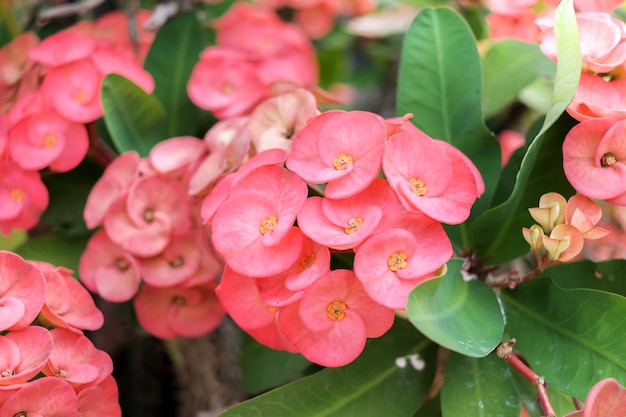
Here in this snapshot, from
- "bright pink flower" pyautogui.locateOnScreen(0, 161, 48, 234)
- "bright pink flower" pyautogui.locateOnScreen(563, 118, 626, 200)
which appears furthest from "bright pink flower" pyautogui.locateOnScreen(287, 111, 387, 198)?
"bright pink flower" pyautogui.locateOnScreen(0, 161, 48, 234)

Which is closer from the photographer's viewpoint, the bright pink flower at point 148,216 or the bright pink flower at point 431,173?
the bright pink flower at point 431,173

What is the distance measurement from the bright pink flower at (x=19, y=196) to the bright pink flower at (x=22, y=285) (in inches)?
9.0

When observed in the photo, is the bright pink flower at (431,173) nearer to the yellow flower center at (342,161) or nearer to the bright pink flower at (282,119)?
the yellow flower center at (342,161)

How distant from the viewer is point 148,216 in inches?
37.6

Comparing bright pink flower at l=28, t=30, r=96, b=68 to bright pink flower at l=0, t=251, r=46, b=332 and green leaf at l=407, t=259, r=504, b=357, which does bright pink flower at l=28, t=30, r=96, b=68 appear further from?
green leaf at l=407, t=259, r=504, b=357

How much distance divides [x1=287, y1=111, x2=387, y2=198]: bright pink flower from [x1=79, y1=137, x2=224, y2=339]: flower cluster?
230mm

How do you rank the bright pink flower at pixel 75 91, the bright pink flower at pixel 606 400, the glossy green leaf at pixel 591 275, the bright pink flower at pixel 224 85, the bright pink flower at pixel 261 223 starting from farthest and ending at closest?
the bright pink flower at pixel 224 85, the bright pink flower at pixel 75 91, the glossy green leaf at pixel 591 275, the bright pink flower at pixel 261 223, the bright pink flower at pixel 606 400

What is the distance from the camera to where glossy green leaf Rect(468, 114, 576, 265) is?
0.82 metres

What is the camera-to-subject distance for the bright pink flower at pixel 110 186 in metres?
0.95

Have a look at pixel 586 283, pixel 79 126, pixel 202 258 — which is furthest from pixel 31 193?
pixel 586 283

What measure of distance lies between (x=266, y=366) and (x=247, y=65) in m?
0.49

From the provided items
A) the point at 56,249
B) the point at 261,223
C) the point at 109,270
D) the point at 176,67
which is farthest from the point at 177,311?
the point at 176,67

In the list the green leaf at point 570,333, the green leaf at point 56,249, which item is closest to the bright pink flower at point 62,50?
the green leaf at point 56,249

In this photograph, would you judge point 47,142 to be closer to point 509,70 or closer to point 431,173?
point 431,173
